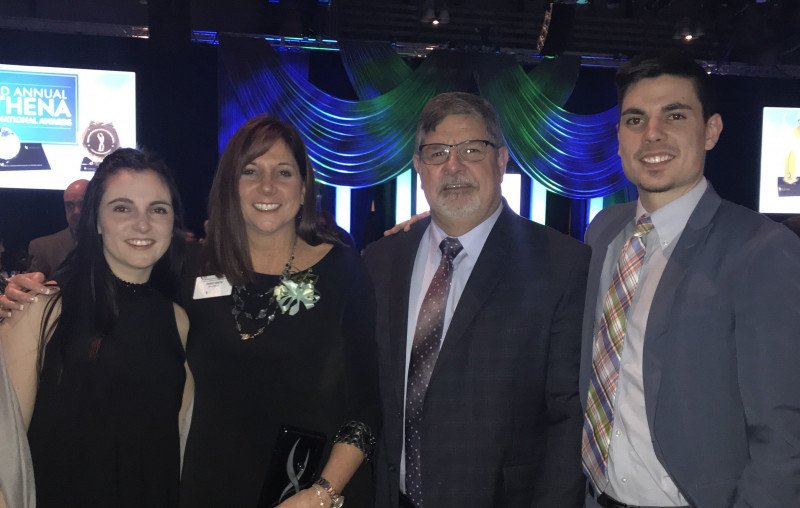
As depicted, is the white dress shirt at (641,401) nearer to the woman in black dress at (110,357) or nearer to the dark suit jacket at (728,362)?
the dark suit jacket at (728,362)

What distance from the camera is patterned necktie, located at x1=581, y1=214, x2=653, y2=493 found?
6.29 feet

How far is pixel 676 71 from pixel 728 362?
0.84 meters

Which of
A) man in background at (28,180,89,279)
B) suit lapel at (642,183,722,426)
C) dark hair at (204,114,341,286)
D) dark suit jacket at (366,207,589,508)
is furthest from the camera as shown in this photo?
man in background at (28,180,89,279)

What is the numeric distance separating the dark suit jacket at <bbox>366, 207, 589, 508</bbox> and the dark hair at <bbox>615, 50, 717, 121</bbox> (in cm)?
55

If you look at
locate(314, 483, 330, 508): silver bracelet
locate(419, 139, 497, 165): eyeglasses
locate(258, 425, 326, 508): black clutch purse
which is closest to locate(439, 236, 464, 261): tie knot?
locate(419, 139, 497, 165): eyeglasses

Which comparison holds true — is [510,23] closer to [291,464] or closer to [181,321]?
[181,321]

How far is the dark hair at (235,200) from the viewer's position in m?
2.21

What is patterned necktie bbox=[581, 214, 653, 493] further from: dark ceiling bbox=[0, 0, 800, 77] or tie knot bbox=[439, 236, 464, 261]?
dark ceiling bbox=[0, 0, 800, 77]

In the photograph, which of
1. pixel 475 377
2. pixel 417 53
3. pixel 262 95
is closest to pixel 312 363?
pixel 475 377

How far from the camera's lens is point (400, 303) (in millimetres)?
2088

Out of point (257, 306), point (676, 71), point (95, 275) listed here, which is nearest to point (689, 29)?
point (676, 71)

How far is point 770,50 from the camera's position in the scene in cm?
905

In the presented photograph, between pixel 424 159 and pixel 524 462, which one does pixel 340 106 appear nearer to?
pixel 424 159

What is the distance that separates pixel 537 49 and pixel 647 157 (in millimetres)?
7065
